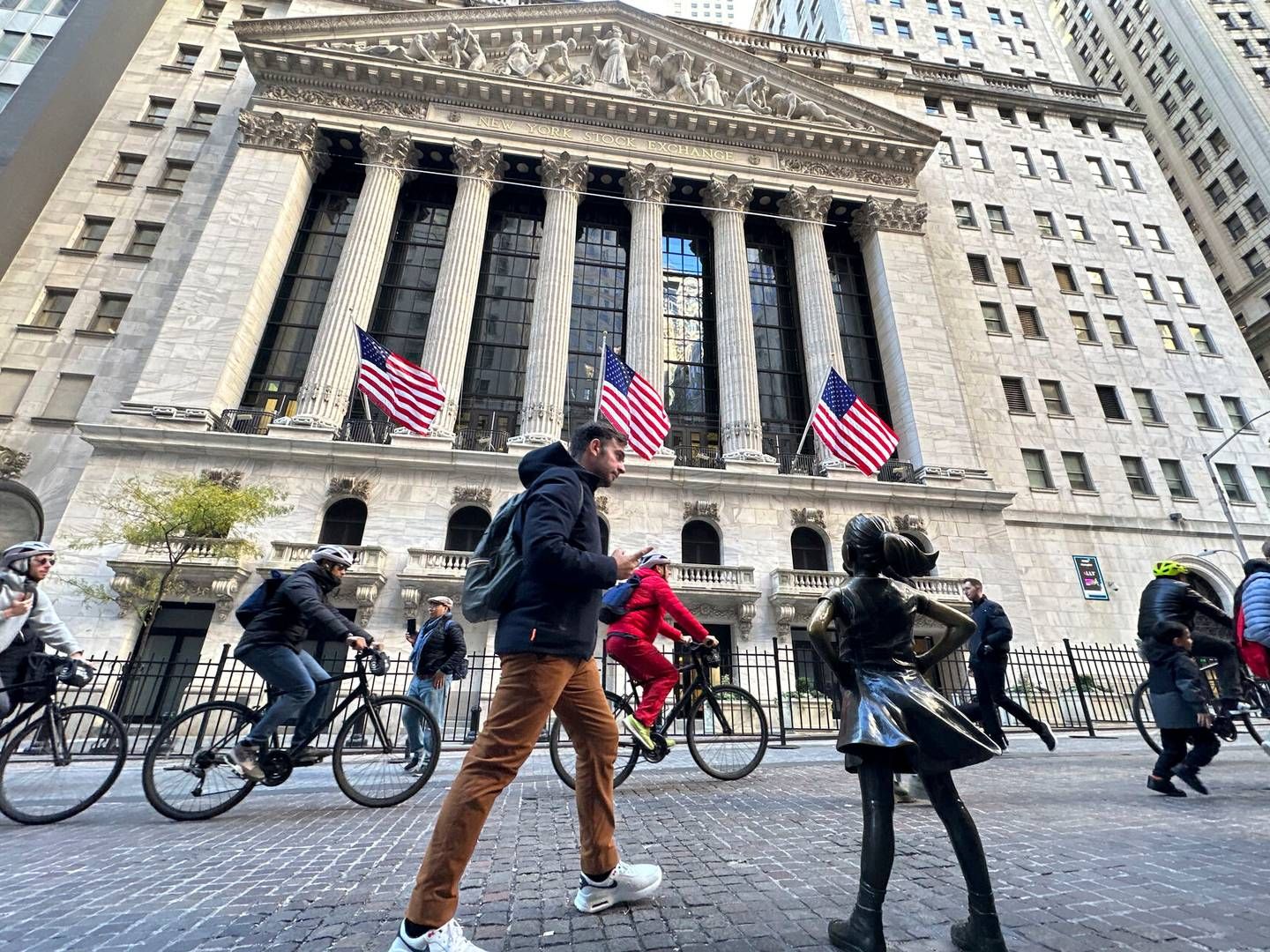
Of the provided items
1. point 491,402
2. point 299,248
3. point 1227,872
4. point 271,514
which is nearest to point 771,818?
point 1227,872

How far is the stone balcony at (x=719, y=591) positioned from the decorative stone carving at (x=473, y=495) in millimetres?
6773

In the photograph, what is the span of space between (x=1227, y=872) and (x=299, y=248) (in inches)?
1248

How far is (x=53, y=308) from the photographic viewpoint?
23266 mm

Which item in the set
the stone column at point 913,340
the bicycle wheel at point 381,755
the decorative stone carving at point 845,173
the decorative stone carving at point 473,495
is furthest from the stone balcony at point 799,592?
the decorative stone carving at point 845,173

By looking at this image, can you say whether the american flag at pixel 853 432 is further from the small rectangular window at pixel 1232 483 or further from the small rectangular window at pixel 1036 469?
the small rectangular window at pixel 1232 483

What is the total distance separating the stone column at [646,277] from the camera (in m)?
23.8

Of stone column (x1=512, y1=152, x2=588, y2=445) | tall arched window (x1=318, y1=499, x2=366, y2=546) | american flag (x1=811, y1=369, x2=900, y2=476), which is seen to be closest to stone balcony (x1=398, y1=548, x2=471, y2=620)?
tall arched window (x1=318, y1=499, x2=366, y2=546)

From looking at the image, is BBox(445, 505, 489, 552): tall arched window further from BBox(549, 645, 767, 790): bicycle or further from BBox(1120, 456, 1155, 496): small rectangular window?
BBox(1120, 456, 1155, 496): small rectangular window

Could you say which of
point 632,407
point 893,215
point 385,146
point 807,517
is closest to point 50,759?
point 632,407

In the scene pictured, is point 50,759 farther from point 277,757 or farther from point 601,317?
point 601,317

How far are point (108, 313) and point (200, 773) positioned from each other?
2689cm

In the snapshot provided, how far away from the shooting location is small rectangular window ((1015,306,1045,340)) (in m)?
29.0

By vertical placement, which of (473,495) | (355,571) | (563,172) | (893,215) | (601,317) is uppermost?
(893,215)

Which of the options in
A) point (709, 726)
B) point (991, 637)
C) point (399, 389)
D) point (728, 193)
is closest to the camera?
point (709, 726)
